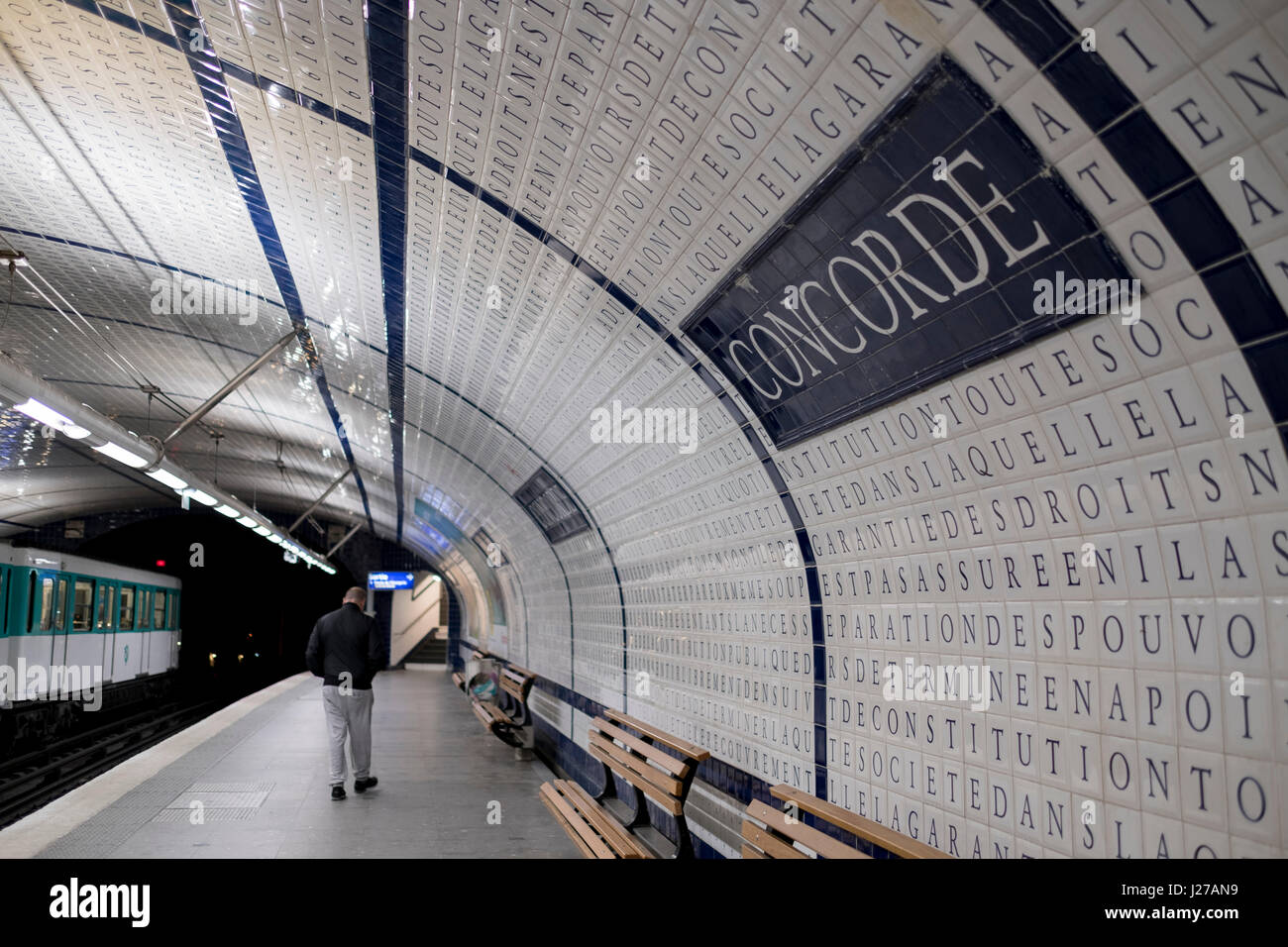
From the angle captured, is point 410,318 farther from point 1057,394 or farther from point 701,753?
point 1057,394

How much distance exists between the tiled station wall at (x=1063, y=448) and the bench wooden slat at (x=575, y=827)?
5.17 feet

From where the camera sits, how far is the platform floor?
638cm

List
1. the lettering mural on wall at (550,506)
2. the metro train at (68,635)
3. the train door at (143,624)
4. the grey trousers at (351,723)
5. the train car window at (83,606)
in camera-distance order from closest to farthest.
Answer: the grey trousers at (351,723)
the lettering mural on wall at (550,506)
the metro train at (68,635)
the train car window at (83,606)
the train door at (143,624)

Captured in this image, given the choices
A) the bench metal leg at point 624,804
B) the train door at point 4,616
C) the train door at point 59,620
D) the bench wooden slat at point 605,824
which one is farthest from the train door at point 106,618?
the bench wooden slat at point 605,824

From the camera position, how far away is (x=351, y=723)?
342 inches

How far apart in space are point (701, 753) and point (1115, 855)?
3.08m

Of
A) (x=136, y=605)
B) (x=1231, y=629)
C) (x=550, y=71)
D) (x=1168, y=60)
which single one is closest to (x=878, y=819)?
(x=1231, y=629)

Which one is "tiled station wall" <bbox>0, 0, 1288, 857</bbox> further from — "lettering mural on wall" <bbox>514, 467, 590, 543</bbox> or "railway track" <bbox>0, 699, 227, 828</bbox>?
"railway track" <bbox>0, 699, 227, 828</bbox>

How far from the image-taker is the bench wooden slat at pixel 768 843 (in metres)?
4.05

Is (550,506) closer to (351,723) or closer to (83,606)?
(351,723)
